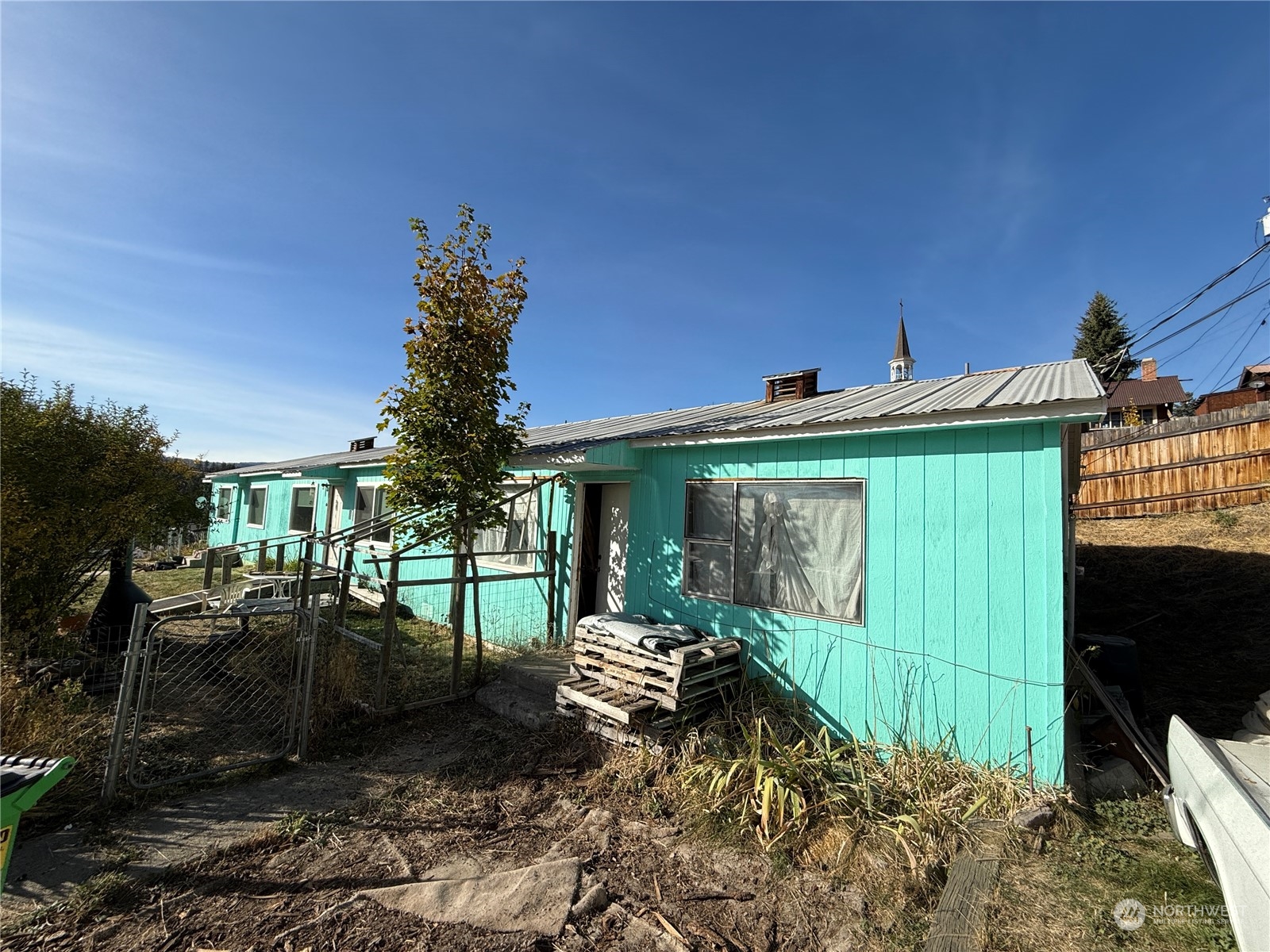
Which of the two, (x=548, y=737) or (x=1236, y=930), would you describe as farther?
(x=548, y=737)

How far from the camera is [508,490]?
951cm

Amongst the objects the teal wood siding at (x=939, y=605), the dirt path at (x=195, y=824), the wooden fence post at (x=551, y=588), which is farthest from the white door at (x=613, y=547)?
the dirt path at (x=195, y=824)

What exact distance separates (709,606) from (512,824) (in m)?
2.82

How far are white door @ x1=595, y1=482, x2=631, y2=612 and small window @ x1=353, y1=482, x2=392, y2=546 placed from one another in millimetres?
5763

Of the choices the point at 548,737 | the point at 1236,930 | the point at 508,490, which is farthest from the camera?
the point at 508,490

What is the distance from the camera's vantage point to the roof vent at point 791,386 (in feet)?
28.5

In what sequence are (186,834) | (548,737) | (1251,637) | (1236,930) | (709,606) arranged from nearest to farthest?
(1236,930) → (186,834) → (548,737) → (709,606) → (1251,637)

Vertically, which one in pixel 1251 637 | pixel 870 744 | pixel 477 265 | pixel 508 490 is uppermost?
pixel 477 265

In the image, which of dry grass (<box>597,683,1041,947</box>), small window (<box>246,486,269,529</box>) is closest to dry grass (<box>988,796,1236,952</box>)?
dry grass (<box>597,683,1041,947</box>)

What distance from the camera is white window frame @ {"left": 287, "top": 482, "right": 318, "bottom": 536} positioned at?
607 inches

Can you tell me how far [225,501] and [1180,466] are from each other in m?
28.4

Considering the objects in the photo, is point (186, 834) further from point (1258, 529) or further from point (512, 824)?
point (1258, 529)

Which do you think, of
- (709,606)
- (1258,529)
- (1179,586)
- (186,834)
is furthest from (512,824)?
(1258,529)

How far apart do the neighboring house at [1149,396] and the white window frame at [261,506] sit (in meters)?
35.0
